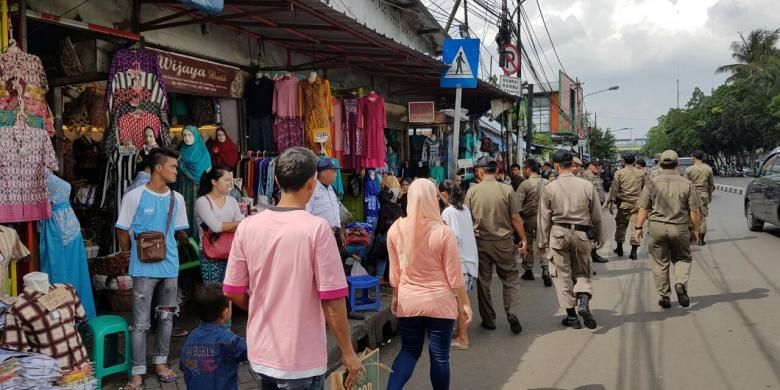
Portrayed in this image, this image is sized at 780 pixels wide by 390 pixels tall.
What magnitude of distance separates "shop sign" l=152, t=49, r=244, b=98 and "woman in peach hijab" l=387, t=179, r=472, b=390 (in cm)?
347

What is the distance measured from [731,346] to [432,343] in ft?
11.0

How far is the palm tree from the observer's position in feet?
170

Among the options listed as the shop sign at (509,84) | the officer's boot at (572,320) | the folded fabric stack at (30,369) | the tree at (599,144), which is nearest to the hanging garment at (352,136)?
the officer's boot at (572,320)

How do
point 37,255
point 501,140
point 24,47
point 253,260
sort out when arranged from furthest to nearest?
point 501,140, point 37,255, point 24,47, point 253,260

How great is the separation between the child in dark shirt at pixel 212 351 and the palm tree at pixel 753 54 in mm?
58563

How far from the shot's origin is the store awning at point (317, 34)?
5578 mm

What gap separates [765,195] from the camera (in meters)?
11.9

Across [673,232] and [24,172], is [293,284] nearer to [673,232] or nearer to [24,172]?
[24,172]

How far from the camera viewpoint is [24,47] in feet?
13.8

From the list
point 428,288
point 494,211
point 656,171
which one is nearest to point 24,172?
point 428,288

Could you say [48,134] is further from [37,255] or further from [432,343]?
[432,343]

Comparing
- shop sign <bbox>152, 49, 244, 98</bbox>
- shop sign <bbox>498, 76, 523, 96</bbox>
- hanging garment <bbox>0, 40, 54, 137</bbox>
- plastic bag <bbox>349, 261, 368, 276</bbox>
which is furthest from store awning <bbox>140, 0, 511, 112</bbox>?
plastic bag <bbox>349, 261, 368, 276</bbox>

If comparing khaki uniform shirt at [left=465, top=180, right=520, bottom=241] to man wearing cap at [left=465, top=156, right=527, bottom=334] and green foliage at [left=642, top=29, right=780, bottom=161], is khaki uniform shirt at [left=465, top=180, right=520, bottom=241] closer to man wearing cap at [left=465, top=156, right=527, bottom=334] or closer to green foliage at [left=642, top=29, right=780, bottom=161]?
man wearing cap at [left=465, top=156, right=527, bottom=334]

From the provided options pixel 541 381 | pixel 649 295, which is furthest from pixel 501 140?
pixel 541 381
